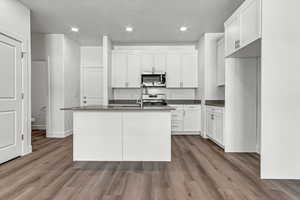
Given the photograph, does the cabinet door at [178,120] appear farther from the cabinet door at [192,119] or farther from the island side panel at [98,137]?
the island side panel at [98,137]

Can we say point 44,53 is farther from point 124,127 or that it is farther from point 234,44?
point 234,44

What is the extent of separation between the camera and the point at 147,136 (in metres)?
3.14

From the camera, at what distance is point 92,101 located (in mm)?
6766

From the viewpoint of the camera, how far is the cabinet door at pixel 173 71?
6.22 m

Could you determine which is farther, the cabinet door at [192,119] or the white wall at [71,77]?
the cabinet door at [192,119]

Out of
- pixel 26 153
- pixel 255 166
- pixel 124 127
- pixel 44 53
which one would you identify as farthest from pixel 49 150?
pixel 255 166

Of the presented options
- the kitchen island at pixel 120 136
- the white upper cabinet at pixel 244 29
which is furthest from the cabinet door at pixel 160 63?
the kitchen island at pixel 120 136

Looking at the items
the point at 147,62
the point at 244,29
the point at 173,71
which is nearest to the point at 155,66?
the point at 147,62

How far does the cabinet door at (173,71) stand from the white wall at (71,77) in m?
2.72

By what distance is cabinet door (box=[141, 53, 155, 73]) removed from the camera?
20.4 ft

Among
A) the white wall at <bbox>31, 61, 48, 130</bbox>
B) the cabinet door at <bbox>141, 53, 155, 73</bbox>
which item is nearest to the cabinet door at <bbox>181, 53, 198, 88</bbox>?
the cabinet door at <bbox>141, 53, 155, 73</bbox>

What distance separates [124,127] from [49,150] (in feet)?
6.43

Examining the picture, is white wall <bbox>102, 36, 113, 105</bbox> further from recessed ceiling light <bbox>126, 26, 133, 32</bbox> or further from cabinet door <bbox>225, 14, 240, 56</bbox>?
cabinet door <bbox>225, 14, 240, 56</bbox>

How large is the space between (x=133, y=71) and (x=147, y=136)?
339 cm
